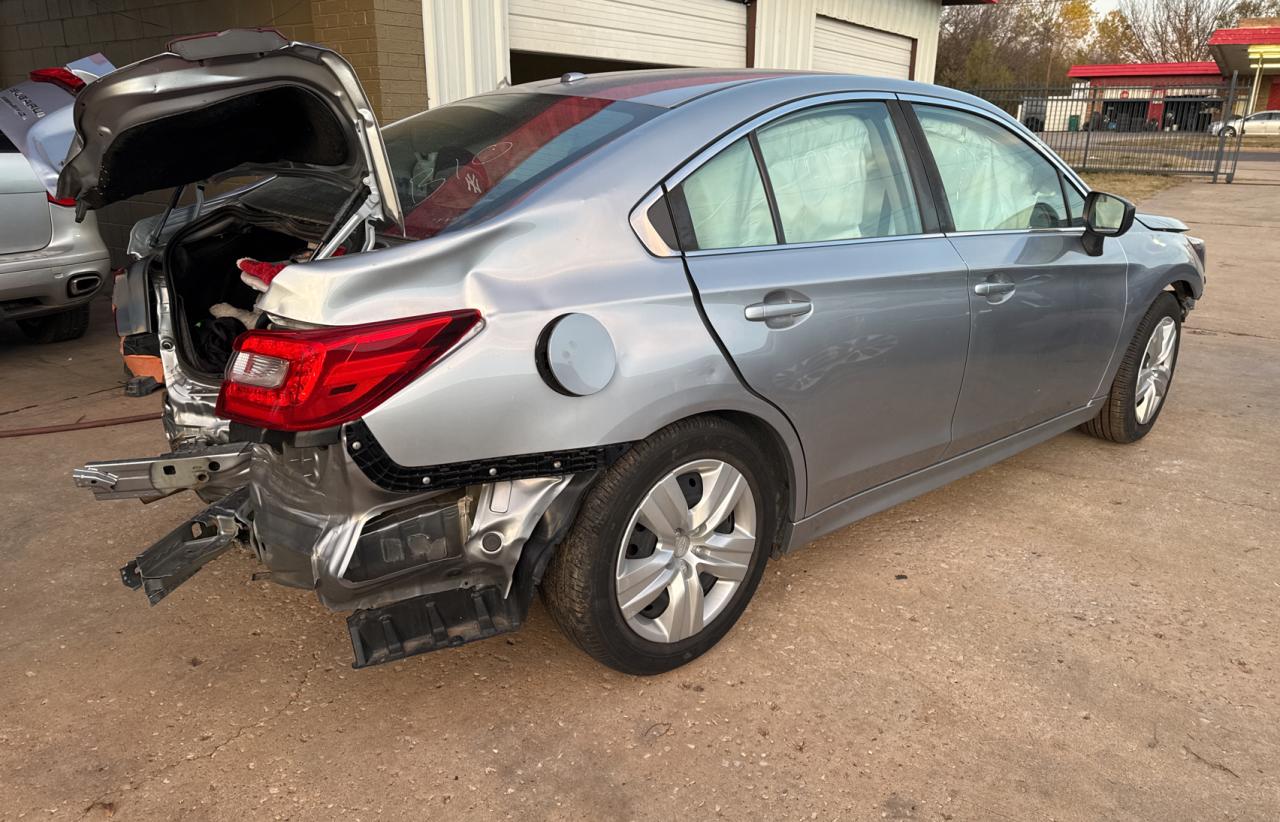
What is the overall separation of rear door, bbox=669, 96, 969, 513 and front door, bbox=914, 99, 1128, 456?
147mm

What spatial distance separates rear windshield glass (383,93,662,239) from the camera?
2.47m

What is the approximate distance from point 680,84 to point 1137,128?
23976 millimetres

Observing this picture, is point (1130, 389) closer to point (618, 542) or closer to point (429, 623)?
point (618, 542)

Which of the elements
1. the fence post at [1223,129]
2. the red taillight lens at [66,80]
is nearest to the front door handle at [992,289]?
the red taillight lens at [66,80]

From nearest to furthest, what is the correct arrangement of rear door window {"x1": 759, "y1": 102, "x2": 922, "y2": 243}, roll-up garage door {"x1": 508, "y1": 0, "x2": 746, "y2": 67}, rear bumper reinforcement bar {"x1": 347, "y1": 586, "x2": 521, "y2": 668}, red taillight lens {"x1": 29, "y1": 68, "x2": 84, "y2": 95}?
rear bumper reinforcement bar {"x1": 347, "y1": 586, "x2": 521, "y2": 668} → rear door window {"x1": 759, "y1": 102, "x2": 922, "y2": 243} → red taillight lens {"x1": 29, "y1": 68, "x2": 84, "y2": 95} → roll-up garage door {"x1": 508, "y1": 0, "x2": 746, "y2": 67}

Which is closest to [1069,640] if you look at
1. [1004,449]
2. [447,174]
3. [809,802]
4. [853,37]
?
[1004,449]

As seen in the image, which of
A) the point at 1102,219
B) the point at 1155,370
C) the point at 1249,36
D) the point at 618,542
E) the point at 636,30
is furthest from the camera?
the point at 1249,36

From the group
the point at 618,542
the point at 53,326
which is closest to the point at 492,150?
Result: the point at 618,542

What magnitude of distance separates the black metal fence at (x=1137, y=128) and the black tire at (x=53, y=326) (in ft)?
69.6

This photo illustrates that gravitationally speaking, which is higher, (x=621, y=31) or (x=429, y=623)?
(x=621, y=31)

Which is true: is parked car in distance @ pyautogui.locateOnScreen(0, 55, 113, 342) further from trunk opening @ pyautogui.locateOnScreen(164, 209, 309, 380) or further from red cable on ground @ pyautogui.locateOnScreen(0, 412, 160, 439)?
trunk opening @ pyautogui.locateOnScreen(164, 209, 309, 380)

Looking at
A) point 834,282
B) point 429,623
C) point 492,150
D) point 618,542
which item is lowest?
point 429,623

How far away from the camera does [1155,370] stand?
4.60 metres

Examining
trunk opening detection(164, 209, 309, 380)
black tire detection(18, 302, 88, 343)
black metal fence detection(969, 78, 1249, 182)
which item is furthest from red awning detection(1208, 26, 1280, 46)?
trunk opening detection(164, 209, 309, 380)
